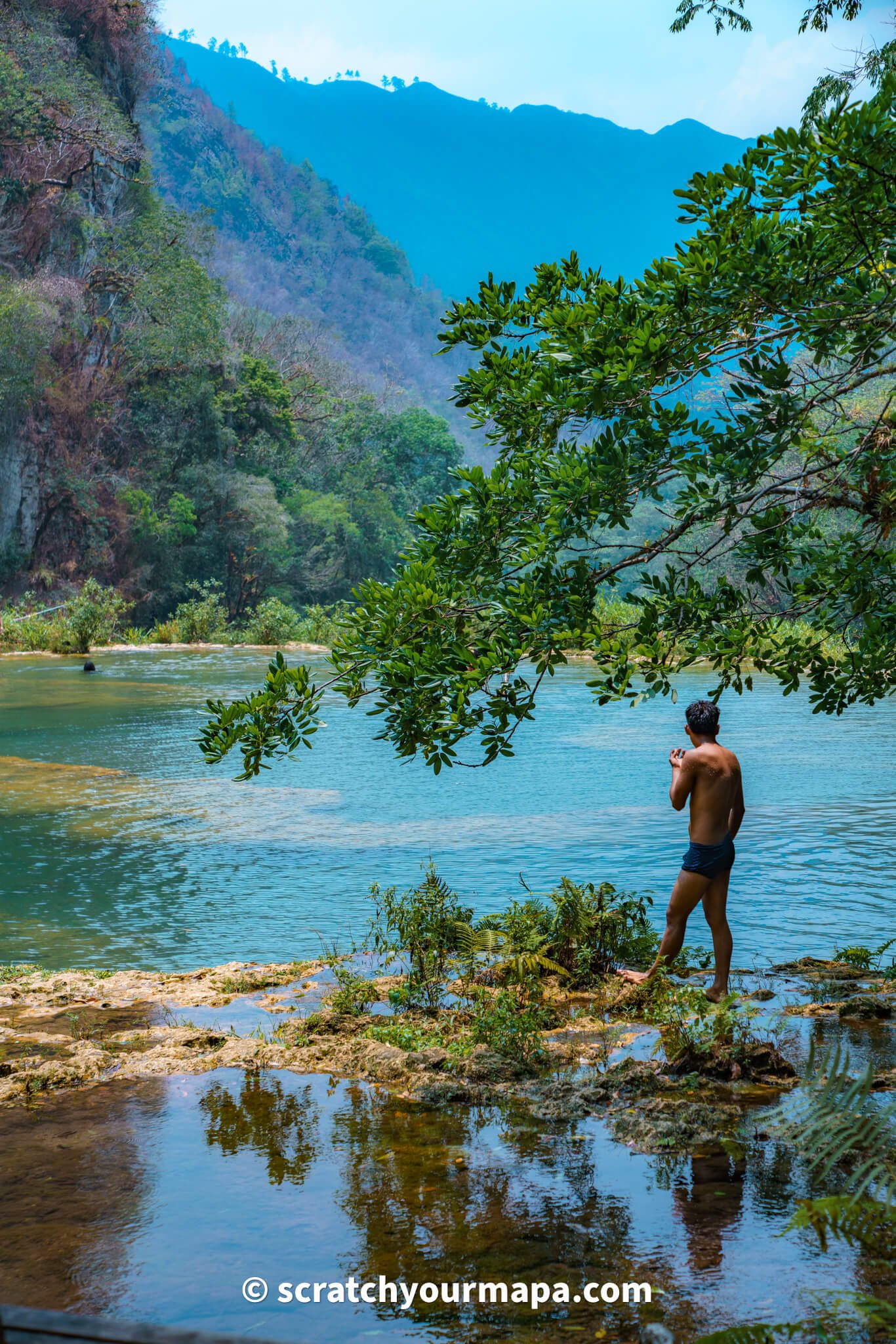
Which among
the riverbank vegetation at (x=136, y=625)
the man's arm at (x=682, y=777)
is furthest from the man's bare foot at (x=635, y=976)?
the riverbank vegetation at (x=136, y=625)

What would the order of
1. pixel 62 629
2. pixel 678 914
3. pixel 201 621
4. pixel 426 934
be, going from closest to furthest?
pixel 678 914 < pixel 426 934 < pixel 62 629 < pixel 201 621

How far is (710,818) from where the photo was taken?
675 cm

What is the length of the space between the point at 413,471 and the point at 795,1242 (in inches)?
2408

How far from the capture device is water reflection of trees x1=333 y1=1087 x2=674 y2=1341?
3.66 meters

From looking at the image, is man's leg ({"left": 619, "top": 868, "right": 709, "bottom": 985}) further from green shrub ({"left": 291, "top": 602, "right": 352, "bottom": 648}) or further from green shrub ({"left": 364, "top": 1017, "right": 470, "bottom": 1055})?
green shrub ({"left": 291, "top": 602, "right": 352, "bottom": 648})

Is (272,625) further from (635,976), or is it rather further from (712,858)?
(712,858)

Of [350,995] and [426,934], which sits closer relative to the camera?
[350,995]

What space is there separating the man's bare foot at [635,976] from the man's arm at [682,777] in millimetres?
1124

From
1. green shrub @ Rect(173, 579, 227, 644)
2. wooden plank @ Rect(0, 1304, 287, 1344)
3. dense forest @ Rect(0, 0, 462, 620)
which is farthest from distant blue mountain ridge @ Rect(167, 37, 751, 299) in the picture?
wooden plank @ Rect(0, 1304, 287, 1344)

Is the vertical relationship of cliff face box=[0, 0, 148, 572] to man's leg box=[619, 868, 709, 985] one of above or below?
above

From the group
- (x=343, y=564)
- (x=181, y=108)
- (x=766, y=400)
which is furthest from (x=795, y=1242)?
(x=181, y=108)

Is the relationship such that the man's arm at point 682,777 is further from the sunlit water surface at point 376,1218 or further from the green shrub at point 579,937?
the sunlit water surface at point 376,1218

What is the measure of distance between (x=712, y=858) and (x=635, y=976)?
103 cm

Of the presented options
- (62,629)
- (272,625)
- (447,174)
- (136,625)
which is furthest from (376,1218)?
(447,174)
